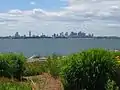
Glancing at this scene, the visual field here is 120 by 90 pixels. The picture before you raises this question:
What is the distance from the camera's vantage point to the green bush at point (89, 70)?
539 inches

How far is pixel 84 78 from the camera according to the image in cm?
1370

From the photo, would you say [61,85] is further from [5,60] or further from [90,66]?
[5,60]

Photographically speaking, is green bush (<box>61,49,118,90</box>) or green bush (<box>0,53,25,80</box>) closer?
green bush (<box>61,49,118,90</box>)

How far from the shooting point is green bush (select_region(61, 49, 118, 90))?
539 inches

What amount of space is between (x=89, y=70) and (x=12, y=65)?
210 inches

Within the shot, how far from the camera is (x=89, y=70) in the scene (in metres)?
13.7

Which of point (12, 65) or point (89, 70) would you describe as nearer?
point (89, 70)

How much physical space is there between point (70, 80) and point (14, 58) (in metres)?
5.24

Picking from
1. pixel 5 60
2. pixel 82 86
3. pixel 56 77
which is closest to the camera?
pixel 82 86

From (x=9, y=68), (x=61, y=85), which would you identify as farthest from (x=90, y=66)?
(x=9, y=68)

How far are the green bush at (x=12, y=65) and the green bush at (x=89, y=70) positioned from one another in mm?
4472

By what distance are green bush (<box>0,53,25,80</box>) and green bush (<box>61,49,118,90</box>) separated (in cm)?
447

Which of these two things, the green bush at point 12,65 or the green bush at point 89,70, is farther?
the green bush at point 12,65

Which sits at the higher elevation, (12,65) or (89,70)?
(89,70)
